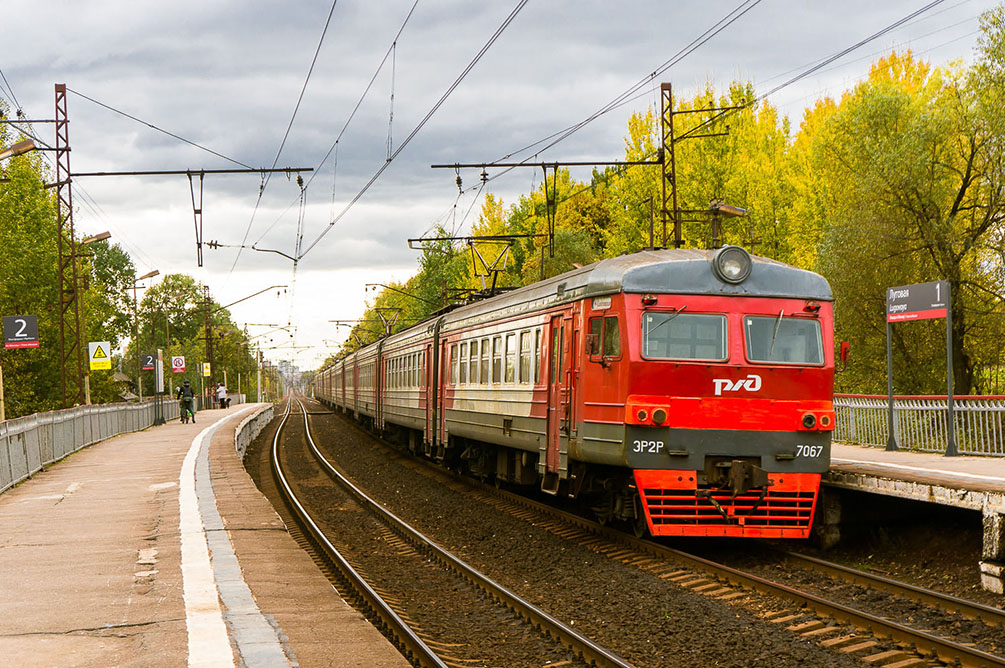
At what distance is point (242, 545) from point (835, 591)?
225 inches

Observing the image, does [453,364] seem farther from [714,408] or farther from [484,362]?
[714,408]

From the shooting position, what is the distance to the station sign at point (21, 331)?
21.1m

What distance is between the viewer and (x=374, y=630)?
703cm

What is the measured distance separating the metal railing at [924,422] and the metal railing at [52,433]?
14.3 m

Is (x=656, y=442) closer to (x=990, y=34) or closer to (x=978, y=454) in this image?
(x=978, y=454)

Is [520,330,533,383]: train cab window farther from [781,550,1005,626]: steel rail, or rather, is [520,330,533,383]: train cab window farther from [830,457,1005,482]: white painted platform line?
[781,550,1005,626]: steel rail

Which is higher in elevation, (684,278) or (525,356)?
(684,278)

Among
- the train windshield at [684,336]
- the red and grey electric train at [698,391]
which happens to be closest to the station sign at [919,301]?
the red and grey electric train at [698,391]

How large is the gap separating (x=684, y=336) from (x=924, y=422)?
28.6 feet

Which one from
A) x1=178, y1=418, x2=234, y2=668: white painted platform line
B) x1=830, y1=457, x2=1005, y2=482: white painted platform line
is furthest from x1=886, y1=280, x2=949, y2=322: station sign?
x1=178, y1=418, x2=234, y2=668: white painted platform line

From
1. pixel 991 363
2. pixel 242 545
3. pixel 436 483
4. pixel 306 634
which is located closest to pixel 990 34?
pixel 991 363

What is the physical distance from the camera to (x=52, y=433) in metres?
20.6

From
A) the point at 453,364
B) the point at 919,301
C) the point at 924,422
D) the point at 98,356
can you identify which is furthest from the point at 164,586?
the point at 98,356

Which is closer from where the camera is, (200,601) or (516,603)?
(200,601)
